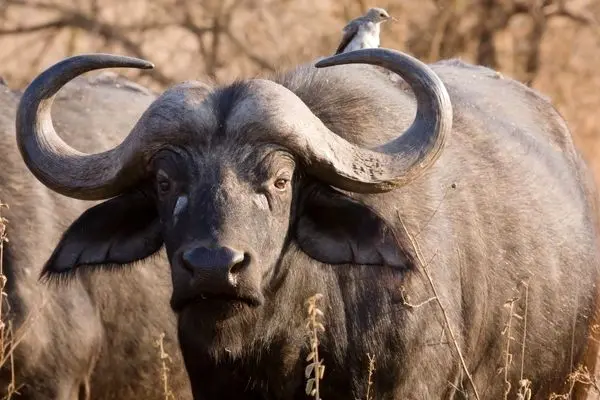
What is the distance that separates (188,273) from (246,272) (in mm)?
176

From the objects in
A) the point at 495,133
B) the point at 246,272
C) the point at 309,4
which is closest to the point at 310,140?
the point at 246,272

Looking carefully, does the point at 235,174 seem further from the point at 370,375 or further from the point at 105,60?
the point at 370,375

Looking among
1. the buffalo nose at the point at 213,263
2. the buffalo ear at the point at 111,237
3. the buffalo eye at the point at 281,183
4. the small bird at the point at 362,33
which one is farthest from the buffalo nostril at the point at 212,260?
the small bird at the point at 362,33

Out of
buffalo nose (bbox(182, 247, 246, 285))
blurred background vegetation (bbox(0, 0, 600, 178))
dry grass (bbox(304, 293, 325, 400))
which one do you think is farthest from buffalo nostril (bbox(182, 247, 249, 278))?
blurred background vegetation (bbox(0, 0, 600, 178))

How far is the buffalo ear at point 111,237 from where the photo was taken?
17.7ft

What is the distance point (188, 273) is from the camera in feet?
15.5

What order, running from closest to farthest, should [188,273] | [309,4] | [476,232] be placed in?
[188,273]
[476,232]
[309,4]

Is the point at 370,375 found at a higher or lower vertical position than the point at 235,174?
lower

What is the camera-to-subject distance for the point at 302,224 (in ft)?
17.3

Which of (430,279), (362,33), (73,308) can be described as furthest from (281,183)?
(362,33)

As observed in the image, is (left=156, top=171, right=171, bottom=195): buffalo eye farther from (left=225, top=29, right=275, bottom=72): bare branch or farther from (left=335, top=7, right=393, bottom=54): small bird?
(left=225, top=29, right=275, bottom=72): bare branch

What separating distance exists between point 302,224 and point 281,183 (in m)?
0.25

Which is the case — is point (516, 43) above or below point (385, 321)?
above

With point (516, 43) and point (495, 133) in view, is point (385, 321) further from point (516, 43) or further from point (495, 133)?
point (516, 43)
